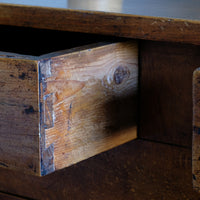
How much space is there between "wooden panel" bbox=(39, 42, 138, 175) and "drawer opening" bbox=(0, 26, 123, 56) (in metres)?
0.15

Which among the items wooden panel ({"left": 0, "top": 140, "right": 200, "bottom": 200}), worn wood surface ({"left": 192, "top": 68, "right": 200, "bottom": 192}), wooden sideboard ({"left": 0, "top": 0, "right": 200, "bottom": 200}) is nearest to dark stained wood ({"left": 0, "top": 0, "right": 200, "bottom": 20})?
wooden sideboard ({"left": 0, "top": 0, "right": 200, "bottom": 200})

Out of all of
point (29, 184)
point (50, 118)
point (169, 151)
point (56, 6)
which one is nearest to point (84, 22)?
point (56, 6)

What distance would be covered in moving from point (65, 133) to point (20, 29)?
1.26 feet

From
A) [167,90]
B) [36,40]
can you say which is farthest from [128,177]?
[36,40]

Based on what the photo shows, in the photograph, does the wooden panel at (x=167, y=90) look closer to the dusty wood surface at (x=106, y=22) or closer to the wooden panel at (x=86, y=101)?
Result: the wooden panel at (x=86, y=101)

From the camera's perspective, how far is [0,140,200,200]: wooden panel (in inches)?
36.4

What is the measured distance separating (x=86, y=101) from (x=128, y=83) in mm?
137

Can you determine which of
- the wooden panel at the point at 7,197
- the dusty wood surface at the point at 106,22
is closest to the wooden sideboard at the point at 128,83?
the dusty wood surface at the point at 106,22

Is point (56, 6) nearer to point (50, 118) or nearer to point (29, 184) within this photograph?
point (50, 118)

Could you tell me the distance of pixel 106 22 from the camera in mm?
723

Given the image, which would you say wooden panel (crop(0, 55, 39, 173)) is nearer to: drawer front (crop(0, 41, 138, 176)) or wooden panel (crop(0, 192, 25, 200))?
drawer front (crop(0, 41, 138, 176))

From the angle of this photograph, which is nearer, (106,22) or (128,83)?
(106,22)

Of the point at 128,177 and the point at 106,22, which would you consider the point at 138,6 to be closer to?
the point at 106,22

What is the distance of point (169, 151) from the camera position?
916 mm
